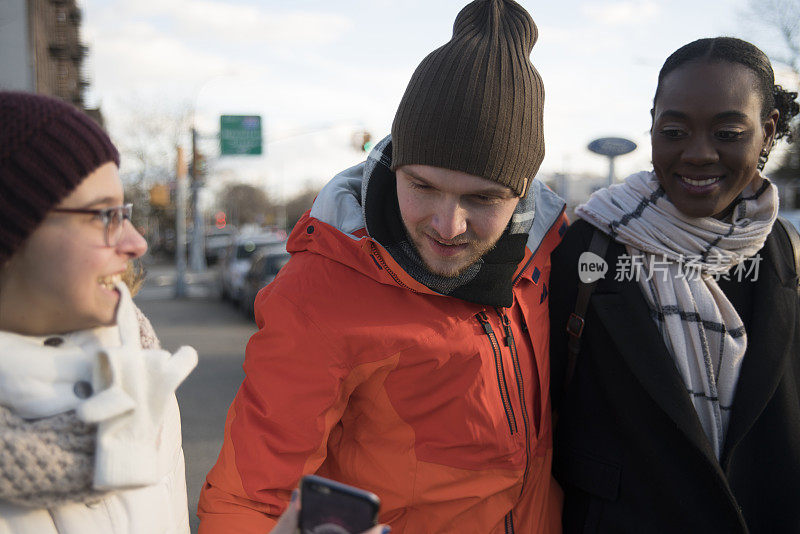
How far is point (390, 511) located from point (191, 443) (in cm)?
441

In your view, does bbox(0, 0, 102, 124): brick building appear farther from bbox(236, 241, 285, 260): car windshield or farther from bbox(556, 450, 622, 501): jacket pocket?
bbox(556, 450, 622, 501): jacket pocket

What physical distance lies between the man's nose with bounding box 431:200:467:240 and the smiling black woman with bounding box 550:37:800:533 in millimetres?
640

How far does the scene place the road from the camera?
559 cm

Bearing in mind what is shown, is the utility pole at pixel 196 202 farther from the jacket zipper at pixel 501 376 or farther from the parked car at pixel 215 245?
the jacket zipper at pixel 501 376

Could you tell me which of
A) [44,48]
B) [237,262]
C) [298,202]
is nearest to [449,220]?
[237,262]

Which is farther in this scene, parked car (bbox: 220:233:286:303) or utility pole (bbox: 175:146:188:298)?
utility pole (bbox: 175:146:188:298)

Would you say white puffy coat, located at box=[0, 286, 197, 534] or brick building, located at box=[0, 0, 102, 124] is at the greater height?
brick building, located at box=[0, 0, 102, 124]

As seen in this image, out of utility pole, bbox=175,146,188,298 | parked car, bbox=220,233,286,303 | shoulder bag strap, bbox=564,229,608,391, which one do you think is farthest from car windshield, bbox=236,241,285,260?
shoulder bag strap, bbox=564,229,608,391

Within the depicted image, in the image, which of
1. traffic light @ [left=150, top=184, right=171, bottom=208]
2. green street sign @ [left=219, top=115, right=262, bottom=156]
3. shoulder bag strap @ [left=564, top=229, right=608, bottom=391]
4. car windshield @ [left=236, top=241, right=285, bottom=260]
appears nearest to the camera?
shoulder bag strap @ [left=564, top=229, right=608, bottom=391]

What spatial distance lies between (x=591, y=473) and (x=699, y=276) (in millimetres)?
748

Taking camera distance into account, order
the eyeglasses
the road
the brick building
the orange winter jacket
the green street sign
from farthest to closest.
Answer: the green street sign → the brick building → the road → the orange winter jacket → the eyeglasses

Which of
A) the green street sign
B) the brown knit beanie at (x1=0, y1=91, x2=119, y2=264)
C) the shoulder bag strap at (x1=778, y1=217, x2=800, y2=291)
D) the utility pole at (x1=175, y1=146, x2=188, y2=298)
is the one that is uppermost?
the brown knit beanie at (x1=0, y1=91, x2=119, y2=264)

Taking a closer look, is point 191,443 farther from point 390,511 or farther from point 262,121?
point 262,121

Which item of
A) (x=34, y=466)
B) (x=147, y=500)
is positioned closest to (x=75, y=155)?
(x=34, y=466)
